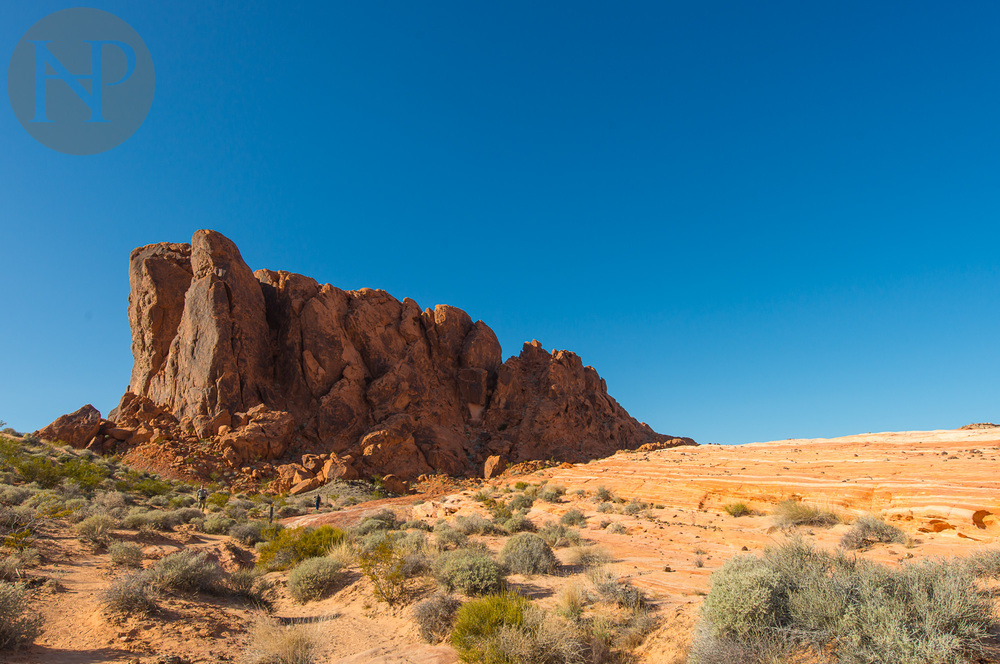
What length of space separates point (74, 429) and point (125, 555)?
27.9 meters

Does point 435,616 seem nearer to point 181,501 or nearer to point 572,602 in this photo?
point 572,602

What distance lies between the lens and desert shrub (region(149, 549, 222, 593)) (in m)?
8.73

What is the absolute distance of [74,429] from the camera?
1188 inches

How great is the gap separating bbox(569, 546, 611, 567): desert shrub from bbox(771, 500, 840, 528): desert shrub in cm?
586

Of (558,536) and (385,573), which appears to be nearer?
(385,573)

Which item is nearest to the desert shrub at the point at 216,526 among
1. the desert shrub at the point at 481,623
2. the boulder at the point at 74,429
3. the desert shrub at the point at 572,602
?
the desert shrub at the point at 481,623

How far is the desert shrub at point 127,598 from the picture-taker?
24.6ft

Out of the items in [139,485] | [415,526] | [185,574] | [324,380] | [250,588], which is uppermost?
[324,380]

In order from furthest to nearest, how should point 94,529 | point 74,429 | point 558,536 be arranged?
point 74,429 → point 558,536 → point 94,529

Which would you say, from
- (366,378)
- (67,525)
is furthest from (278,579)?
(366,378)

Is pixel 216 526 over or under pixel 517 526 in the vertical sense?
under

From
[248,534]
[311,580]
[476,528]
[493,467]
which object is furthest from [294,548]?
[493,467]

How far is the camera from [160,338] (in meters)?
37.8

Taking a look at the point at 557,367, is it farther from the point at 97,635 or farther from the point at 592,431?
the point at 97,635
